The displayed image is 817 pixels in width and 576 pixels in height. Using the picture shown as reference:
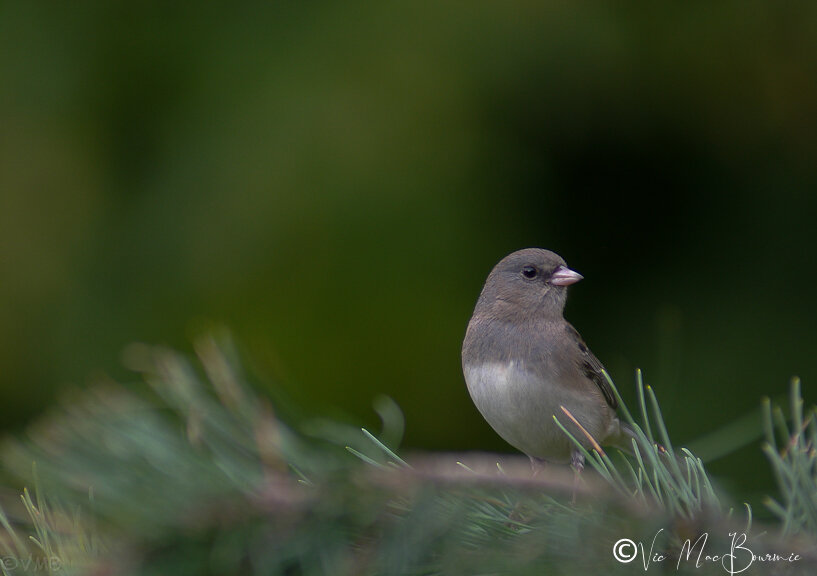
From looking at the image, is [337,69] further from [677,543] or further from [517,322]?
Answer: [677,543]

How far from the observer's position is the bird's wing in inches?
80.0

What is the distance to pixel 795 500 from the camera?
0.86 metres

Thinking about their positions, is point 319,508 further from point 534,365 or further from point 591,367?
point 591,367

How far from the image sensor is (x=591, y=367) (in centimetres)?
204

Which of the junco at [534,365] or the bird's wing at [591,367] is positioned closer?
the junco at [534,365]

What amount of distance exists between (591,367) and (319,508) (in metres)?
1.30
